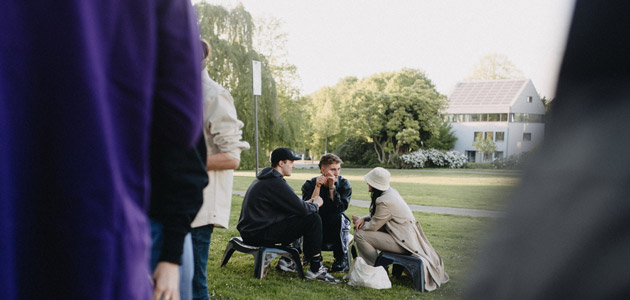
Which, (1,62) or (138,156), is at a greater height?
(1,62)

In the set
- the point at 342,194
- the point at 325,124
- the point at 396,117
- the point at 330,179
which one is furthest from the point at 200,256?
the point at 325,124

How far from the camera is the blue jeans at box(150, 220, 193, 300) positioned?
45.5 inches

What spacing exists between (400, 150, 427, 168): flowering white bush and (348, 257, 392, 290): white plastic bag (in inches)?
1311

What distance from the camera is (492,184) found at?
1.32 ft

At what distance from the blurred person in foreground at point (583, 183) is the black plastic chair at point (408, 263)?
5.01 meters

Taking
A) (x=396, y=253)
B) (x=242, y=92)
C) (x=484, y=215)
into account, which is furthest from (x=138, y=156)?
(x=242, y=92)

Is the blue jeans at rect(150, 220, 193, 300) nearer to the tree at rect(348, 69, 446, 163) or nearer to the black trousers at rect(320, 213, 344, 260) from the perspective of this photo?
the black trousers at rect(320, 213, 344, 260)

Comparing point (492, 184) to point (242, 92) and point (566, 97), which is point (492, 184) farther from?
point (242, 92)

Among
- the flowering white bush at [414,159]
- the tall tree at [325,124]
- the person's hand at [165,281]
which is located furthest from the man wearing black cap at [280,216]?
the tall tree at [325,124]

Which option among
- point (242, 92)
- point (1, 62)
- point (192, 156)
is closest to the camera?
point (1, 62)

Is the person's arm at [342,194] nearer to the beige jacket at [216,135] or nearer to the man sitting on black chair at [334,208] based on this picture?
the man sitting on black chair at [334,208]

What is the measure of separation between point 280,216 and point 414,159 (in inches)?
1327

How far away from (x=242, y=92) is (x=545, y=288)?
83.5 feet

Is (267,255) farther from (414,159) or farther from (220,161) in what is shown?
(414,159)
